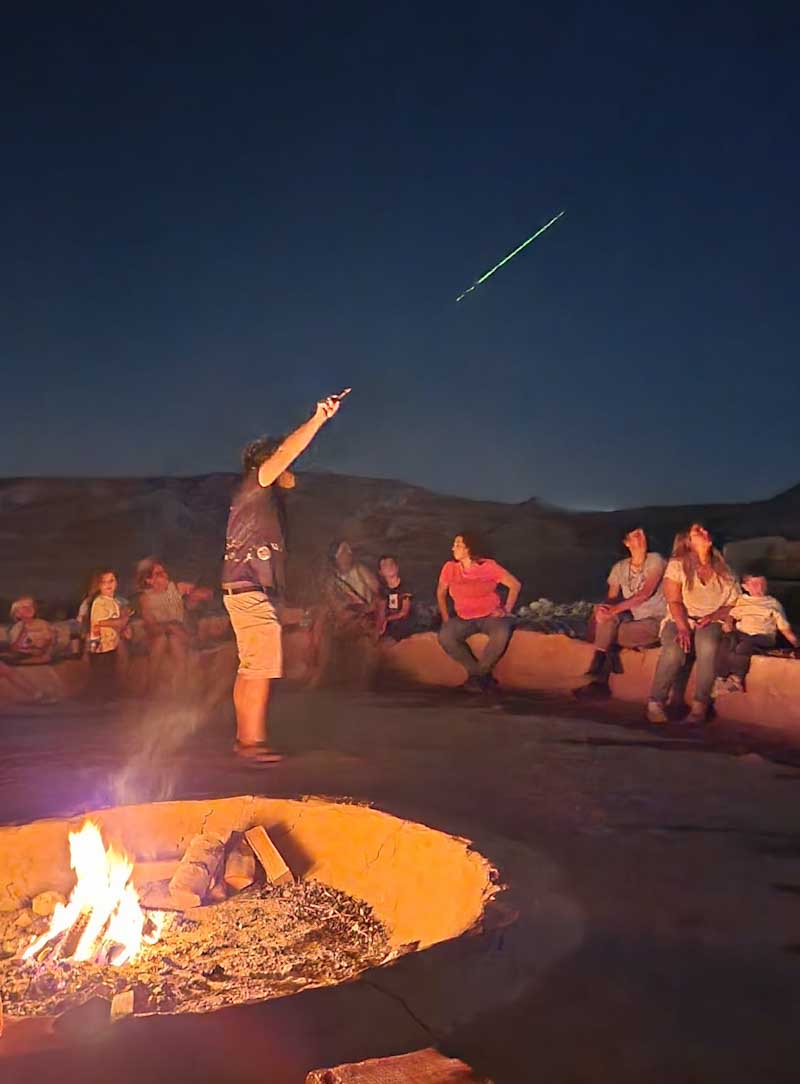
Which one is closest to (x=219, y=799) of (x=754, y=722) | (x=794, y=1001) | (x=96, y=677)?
(x=794, y=1001)

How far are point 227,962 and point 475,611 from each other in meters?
5.54

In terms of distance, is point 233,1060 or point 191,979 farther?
point 191,979

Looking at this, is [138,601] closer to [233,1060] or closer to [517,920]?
[517,920]

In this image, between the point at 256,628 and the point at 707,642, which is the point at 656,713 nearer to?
the point at 707,642

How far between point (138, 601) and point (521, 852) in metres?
6.11

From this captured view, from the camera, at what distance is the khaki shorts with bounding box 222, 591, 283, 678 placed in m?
5.74

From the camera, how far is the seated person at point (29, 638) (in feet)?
30.4

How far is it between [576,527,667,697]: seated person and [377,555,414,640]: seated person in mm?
2201

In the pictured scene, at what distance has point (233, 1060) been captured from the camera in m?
2.23

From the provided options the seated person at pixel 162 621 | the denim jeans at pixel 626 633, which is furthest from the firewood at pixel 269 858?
the seated person at pixel 162 621

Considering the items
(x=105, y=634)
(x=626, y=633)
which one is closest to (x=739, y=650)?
(x=626, y=633)

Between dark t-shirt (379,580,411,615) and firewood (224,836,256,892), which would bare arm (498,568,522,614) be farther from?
firewood (224,836,256,892)

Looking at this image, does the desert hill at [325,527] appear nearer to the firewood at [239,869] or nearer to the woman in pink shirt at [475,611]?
the woman in pink shirt at [475,611]

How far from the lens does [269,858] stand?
4344 mm
